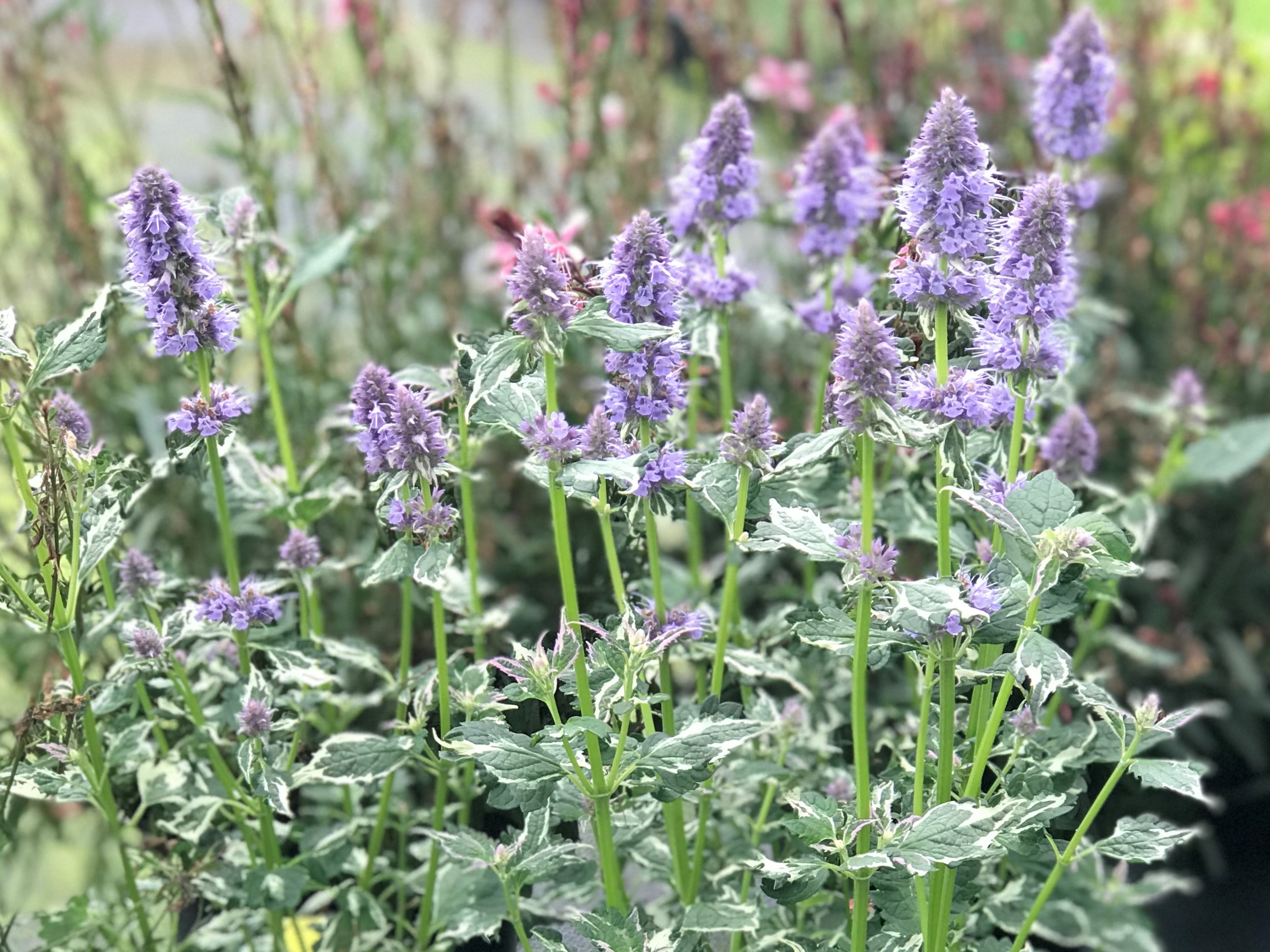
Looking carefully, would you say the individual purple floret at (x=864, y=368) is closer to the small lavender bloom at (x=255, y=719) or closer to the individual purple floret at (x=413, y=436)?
the individual purple floret at (x=413, y=436)

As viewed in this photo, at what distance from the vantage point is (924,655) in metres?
1.18

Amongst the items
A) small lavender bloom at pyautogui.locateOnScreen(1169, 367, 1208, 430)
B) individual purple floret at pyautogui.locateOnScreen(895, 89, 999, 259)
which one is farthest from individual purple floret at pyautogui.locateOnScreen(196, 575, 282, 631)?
small lavender bloom at pyautogui.locateOnScreen(1169, 367, 1208, 430)

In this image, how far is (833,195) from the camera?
5.50ft

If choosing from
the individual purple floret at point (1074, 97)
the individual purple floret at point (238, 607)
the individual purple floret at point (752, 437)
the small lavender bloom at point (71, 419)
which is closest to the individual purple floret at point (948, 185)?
the individual purple floret at point (752, 437)

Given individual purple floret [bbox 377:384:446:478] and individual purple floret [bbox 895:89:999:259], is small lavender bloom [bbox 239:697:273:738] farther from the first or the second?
individual purple floret [bbox 895:89:999:259]

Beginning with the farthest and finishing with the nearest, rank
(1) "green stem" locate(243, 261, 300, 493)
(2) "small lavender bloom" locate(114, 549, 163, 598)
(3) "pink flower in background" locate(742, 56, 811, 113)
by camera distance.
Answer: (3) "pink flower in background" locate(742, 56, 811, 113) → (1) "green stem" locate(243, 261, 300, 493) → (2) "small lavender bloom" locate(114, 549, 163, 598)

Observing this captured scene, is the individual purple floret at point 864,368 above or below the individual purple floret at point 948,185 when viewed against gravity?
below

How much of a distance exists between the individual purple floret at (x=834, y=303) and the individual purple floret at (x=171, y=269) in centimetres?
80

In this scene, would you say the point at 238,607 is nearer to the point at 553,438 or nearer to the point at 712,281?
the point at 553,438

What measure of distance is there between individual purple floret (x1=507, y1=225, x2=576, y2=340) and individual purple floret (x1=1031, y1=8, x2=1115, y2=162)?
38.0 inches

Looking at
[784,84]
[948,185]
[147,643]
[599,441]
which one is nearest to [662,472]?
[599,441]

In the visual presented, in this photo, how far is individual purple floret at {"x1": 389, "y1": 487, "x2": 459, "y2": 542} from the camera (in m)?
1.25

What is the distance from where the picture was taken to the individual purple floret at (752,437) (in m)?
1.17

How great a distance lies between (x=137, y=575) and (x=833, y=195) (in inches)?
40.2
